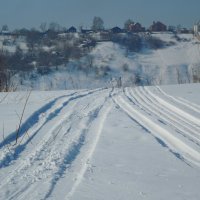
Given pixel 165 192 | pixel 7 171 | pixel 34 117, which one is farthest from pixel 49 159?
pixel 34 117

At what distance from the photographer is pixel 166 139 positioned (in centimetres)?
531

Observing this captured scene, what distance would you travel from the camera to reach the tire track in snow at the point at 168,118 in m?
5.60

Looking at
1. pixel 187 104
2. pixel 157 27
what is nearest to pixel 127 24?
pixel 157 27

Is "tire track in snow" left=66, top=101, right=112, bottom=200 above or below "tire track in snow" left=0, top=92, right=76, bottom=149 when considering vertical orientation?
below

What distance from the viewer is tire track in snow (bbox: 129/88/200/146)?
5.60m

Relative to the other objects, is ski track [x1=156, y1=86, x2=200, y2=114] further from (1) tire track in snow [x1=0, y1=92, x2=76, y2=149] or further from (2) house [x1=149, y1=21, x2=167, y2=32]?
(2) house [x1=149, y1=21, x2=167, y2=32]

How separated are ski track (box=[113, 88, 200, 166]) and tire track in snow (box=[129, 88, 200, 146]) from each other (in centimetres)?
20

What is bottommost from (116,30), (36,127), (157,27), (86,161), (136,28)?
(86,161)

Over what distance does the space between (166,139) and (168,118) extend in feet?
5.77

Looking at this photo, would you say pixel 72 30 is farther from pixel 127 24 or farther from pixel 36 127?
pixel 36 127

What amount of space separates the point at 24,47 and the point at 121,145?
61436 millimetres

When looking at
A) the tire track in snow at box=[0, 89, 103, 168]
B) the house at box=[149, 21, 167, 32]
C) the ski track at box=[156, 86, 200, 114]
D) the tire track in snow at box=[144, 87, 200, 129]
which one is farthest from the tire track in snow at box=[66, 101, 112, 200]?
the house at box=[149, 21, 167, 32]

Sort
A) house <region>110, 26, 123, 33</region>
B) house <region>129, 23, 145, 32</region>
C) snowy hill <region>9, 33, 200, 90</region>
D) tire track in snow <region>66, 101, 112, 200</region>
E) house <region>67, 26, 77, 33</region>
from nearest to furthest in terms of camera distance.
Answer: tire track in snow <region>66, 101, 112, 200</region> < snowy hill <region>9, 33, 200, 90</region> < house <region>110, 26, 123, 33</region> < house <region>129, 23, 145, 32</region> < house <region>67, 26, 77, 33</region>

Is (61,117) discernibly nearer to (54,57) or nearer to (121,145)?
(121,145)
